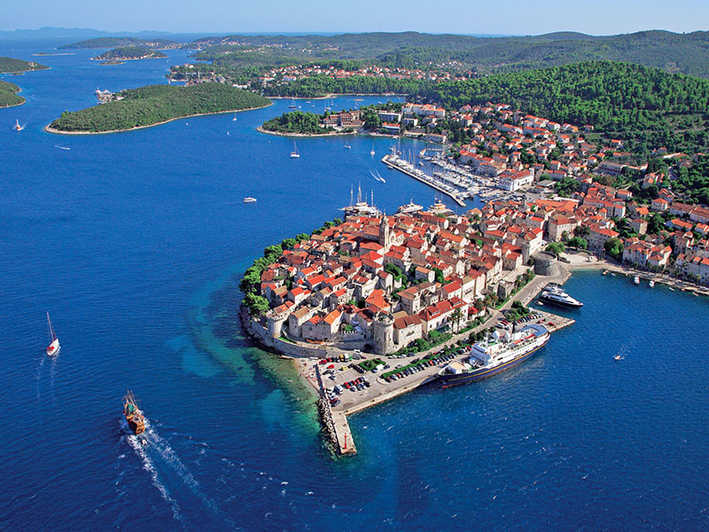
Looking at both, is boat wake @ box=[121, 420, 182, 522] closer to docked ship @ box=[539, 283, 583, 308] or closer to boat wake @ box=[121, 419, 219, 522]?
boat wake @ box=[121, 419, 219, 522]

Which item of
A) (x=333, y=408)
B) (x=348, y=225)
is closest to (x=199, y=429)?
(x=333, y=408)

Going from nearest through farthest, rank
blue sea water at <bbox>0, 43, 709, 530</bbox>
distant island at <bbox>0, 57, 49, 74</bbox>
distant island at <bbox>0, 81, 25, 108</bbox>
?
blue sea water at <bbox>0, 43, 709, 530</bbox> < distant island at <bbox>0, 81, 25, 108</bbox> < distant island at <bbox>0, 57, 49, 74</bbox>

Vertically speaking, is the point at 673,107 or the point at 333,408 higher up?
the point at 673,107

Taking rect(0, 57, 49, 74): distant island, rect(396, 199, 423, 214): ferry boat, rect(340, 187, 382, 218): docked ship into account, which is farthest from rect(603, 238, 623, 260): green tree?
rect(0, 57, 49, 74): distant island

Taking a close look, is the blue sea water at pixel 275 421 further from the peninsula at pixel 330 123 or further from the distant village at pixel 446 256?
the peninsula at pixel 330 123

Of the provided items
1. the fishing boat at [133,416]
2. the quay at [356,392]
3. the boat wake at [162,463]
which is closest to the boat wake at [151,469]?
the boat wake at [162,463]

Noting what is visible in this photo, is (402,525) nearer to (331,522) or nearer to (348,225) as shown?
(331,522)

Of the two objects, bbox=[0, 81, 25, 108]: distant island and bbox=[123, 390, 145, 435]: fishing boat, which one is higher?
bbox=[0, 81, 25, 108]: distant island
